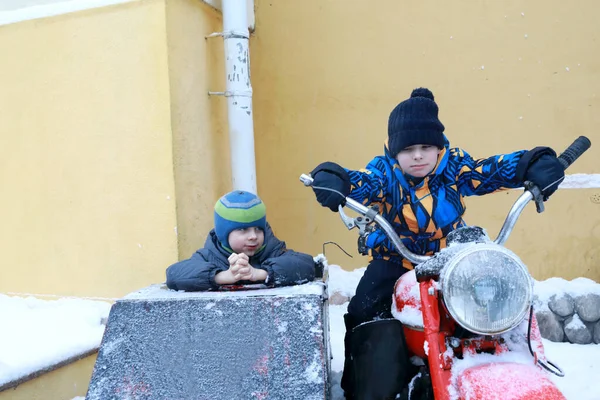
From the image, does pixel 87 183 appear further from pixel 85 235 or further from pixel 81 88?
pixel 81 88

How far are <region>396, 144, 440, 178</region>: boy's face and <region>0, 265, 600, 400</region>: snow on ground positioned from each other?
1.14 meters

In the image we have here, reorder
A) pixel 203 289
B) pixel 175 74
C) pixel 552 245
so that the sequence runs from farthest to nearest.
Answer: pixel 552 245, pixel 175 74, pixel 203 289

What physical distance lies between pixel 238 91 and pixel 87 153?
1109 millimetres

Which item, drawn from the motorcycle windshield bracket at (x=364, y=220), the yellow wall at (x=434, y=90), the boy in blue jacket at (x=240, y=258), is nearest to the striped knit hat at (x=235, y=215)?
the boy in blue jacket at (x=240, y=258)

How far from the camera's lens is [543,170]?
73.0 inches

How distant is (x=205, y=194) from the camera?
12.3 feet

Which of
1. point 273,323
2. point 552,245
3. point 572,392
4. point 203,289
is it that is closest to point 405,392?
point 273,323

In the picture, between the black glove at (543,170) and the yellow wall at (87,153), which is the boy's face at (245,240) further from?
the yellow wall at (87,153)

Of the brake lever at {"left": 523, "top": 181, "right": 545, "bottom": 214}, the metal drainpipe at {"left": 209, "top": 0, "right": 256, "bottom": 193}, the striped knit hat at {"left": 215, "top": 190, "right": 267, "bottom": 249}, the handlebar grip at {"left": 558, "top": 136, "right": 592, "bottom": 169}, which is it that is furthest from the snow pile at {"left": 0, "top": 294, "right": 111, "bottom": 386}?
the handlebar grip at {"left": 558, "top": 136, "right": 592, "bottom": 169}

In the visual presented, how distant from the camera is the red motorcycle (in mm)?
1404

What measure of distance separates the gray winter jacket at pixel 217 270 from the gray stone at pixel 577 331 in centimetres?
243

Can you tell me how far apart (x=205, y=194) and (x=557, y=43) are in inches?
107

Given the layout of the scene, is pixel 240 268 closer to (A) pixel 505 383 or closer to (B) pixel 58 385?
(A) pixel 505 383

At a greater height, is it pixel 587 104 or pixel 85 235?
pixel 587 104
